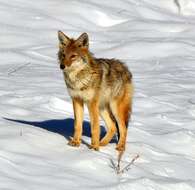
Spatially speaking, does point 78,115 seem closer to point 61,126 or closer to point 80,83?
point 80,83

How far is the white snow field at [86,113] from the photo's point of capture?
6949 mm

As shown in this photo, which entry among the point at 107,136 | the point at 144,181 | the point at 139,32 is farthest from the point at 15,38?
the point at 144,181

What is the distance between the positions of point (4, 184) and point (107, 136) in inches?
110

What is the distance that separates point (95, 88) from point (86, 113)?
2505 millimetres

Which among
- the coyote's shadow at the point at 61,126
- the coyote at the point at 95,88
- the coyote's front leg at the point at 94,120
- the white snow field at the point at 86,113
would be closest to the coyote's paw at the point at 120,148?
the coyote at the point at 95,88

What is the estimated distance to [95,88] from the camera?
8094mm

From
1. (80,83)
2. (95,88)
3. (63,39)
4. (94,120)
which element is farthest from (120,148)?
(63,39)

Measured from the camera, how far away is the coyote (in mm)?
7914

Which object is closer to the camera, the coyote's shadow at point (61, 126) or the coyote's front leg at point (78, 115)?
the coyote's front leg at point (78, 115)

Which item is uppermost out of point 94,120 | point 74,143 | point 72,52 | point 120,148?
point 72,52

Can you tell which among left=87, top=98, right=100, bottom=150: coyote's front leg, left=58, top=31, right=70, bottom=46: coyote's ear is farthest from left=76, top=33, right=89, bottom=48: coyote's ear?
left=87, top=98, right=100, bottom=150: coyote's front leg

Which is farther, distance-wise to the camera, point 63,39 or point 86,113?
point 86,113

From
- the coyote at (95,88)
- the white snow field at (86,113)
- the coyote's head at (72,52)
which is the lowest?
the white snow field at (86,113)

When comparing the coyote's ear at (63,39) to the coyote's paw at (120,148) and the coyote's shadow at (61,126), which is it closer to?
the coyote's shadow at (61,126)
